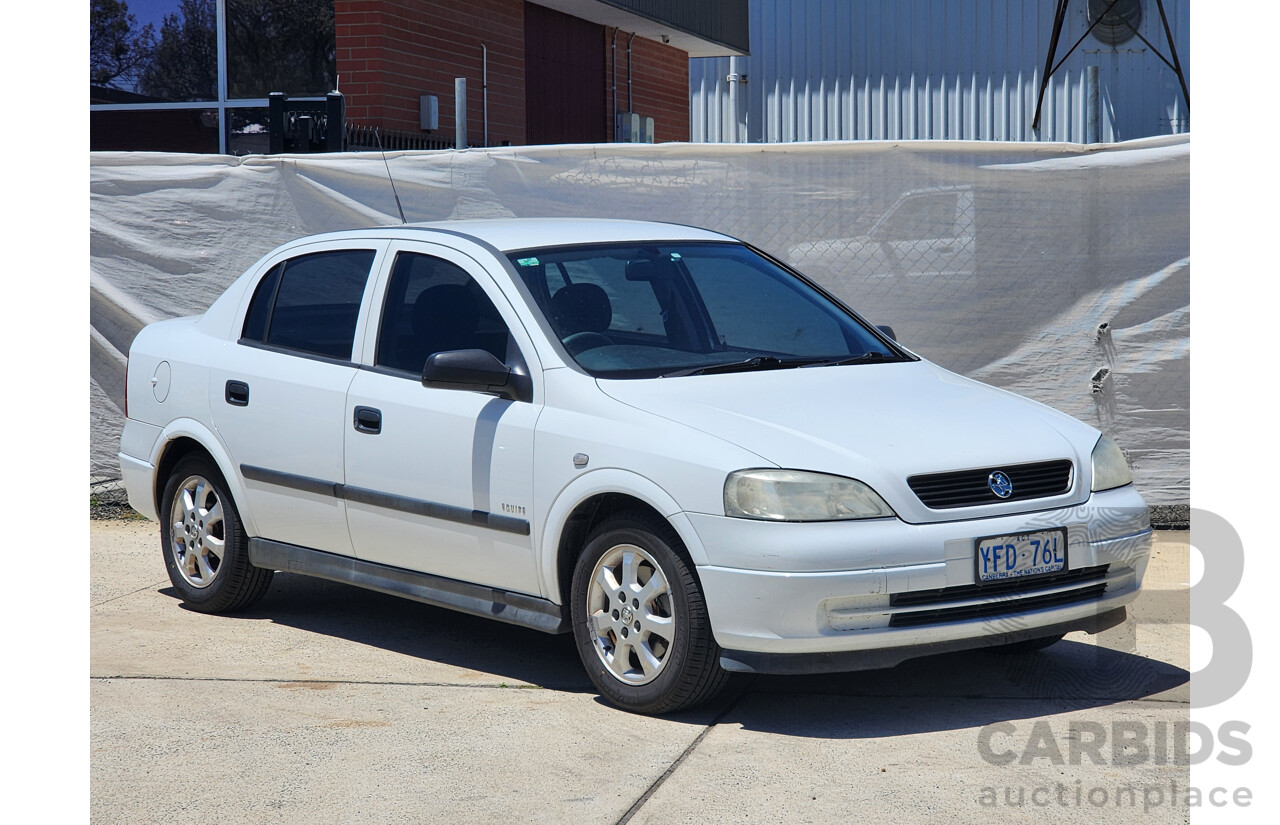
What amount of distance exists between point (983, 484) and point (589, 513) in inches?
55.0

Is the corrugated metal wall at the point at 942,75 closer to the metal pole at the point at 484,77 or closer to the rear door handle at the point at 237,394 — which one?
the metal pole at the point at 484,77

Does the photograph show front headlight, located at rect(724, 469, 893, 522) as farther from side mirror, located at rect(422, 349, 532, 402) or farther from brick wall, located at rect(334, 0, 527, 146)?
brick wall, located at rect(334, 0, 527, 146)

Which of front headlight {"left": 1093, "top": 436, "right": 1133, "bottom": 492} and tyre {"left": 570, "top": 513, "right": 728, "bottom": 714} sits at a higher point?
front headlight {"left": 1093, "top": 436, "right": 1133, "bottom": 492}

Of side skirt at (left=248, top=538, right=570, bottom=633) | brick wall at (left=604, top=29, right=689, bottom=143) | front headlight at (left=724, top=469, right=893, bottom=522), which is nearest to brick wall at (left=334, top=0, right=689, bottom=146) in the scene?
brick wall at (left=604, top=29, right=689, bottom=143)

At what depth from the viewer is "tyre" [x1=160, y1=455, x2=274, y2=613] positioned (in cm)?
670

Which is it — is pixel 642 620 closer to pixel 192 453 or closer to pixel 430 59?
pixel 192 453

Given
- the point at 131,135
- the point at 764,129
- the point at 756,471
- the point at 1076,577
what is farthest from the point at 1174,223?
the point at 764,129

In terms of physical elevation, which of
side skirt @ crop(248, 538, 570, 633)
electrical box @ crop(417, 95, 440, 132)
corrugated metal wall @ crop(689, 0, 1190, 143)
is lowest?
side skirt @ crop(248, 538, 570, 633)

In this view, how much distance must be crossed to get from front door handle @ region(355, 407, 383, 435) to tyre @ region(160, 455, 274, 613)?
1085 millimetres

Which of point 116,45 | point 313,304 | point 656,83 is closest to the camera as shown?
point 313,304

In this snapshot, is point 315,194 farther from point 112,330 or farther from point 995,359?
point 995,359

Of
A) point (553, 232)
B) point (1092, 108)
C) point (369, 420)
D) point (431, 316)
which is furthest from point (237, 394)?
point (1092, 108)

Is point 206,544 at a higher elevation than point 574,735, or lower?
higher

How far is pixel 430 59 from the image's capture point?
552 inches
